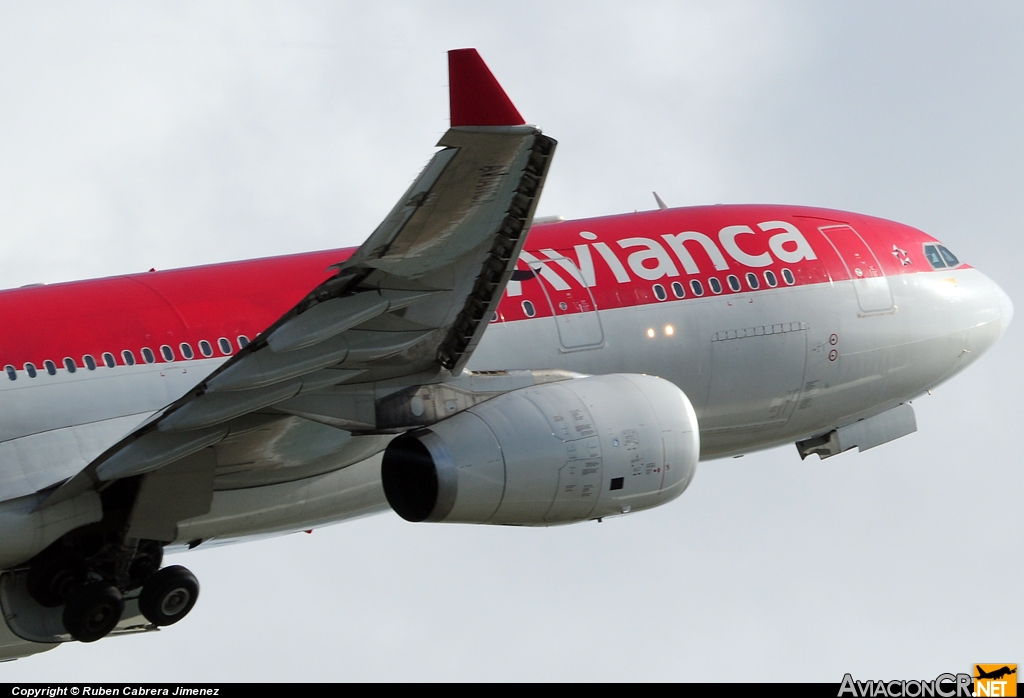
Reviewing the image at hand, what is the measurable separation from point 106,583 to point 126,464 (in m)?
2.43

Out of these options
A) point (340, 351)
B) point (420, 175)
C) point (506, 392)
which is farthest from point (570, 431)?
point (420, 175)

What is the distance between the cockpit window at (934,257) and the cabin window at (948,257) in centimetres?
9

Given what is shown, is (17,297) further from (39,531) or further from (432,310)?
(432,310)

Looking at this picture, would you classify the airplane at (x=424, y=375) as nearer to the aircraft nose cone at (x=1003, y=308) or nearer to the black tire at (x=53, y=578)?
the black tire at (x=53, y=578)

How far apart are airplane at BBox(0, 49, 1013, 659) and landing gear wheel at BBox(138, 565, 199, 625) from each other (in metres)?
0.02

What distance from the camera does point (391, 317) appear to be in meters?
12.9

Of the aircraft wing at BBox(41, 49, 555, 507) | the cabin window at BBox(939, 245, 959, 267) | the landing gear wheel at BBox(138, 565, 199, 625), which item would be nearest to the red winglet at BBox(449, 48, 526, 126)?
the aircraft wing at BBox(41, 49, 555, 507)

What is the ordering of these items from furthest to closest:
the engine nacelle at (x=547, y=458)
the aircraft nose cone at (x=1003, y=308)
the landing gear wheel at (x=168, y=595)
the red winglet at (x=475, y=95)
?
the aircraft nose cone at (x=1003, y=308)
the landing gear wheel at (x=168, y=595)
the engine nacelle at (x=547, y=458)
the red winglet at (x=475, y=95)

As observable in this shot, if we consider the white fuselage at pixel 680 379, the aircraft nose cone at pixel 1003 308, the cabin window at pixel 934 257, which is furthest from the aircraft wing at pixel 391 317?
the aircraft nose cone at pixel 1003 308

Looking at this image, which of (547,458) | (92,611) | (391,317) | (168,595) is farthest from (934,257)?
(92,611)

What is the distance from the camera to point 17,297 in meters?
14.6

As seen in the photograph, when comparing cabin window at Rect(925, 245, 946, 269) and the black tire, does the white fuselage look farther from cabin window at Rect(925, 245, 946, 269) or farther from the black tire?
→ the black tire

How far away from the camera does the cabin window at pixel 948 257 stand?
20.5 metres

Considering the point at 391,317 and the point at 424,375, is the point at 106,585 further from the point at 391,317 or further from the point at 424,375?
the point at 391,317
